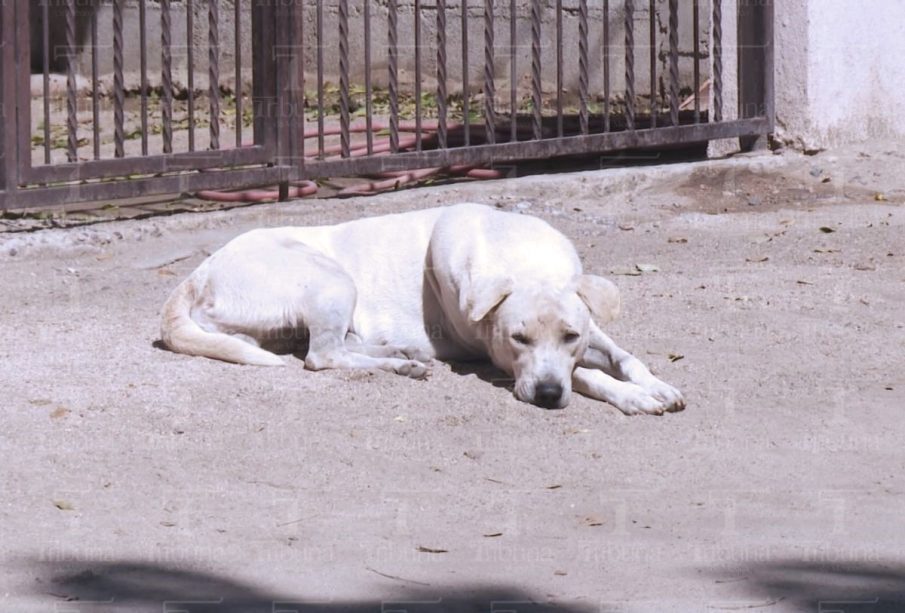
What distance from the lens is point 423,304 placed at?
5820mm

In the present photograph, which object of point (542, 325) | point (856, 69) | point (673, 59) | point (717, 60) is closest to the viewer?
point (542, 325)

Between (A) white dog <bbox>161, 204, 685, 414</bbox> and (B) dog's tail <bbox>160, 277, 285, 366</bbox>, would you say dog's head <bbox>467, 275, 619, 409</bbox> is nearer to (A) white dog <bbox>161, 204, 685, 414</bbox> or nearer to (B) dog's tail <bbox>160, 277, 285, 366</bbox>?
(A) white dog <bbox>161, 204, 685, 414</bbox>

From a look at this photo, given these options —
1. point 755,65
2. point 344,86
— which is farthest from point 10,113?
point 755,65

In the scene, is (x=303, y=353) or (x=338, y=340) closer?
(x=338, y=340)

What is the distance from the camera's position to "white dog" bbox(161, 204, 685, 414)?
512 cm

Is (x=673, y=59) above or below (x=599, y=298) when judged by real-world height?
above

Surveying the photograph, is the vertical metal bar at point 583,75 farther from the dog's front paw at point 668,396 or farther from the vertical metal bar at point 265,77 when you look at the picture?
the dog's front paw at point 668,396


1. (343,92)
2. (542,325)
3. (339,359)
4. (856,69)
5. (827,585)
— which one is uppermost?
(856,69)

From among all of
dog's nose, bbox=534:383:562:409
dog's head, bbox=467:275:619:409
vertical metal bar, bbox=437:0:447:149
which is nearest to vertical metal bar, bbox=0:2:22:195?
vertical metal bar, bbox=437:0:447:149

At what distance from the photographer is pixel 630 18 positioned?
8.95 meters

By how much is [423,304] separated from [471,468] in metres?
1.43

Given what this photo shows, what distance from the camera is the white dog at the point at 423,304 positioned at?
5117 mm

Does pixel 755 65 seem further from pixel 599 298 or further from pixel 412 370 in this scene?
pixel 412 370

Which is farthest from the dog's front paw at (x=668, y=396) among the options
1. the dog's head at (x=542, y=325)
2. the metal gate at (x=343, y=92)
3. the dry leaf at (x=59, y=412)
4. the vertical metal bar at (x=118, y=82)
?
the vertical metal bar at (x=118, y=82)
